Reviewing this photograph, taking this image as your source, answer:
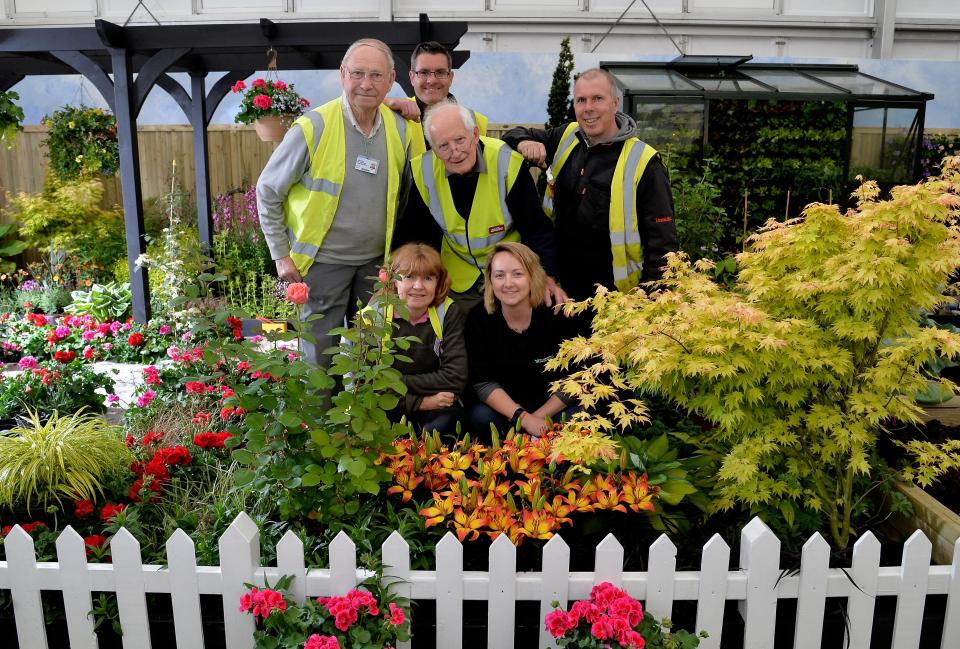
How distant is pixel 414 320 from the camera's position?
3102 mm

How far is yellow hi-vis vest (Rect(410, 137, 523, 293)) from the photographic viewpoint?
3088 mm

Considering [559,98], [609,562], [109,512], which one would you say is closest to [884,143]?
[559,98]

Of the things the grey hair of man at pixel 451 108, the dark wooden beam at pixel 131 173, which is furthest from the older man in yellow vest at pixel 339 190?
the dark wooden beam at pixel 131 173

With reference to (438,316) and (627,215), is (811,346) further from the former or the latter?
(438,316)

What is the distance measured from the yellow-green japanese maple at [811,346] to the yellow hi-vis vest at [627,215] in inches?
32.7

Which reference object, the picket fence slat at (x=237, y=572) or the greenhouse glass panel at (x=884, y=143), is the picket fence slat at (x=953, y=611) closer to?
the picket fence slat at (x=237, y=572)

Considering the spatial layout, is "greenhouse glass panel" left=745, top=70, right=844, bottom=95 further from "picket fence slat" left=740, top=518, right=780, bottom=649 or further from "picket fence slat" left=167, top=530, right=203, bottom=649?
"picket fence slat" left=167, top=530, right=203, bottom=649

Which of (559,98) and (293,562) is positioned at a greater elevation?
(559,98)

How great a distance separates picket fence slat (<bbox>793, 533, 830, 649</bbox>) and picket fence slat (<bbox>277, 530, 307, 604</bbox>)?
1306 mm

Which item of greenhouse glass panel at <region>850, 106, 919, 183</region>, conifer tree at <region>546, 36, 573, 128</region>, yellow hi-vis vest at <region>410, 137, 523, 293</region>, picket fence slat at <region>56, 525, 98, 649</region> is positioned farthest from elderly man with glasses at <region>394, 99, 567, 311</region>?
greenhouse glass panel at <region>850, 106, 919, 183</region>

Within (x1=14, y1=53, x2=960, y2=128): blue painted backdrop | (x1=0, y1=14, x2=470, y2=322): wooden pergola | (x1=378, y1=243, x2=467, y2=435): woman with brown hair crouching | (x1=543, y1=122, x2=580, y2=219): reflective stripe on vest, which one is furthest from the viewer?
(x1=14, y1=53, x2=960, y2=128): blue painted backdrop

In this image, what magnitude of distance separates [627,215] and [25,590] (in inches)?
97.9

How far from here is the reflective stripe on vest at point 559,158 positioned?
332cm

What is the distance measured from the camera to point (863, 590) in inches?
76.6
